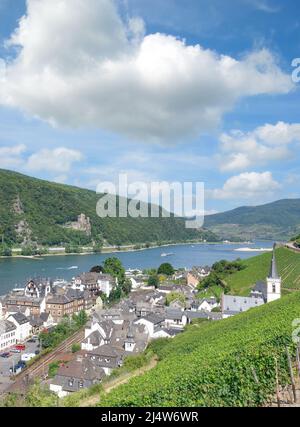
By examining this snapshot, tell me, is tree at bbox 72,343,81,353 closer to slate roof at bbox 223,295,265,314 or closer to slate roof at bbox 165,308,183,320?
slate roof at bbox 165,308,183,320

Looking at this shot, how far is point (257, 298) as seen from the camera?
3045cm

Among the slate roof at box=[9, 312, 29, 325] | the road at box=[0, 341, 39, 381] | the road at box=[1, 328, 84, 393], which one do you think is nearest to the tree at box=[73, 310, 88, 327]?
the road at box=[1, 328, 84, 393]

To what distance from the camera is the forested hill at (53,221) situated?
122 m

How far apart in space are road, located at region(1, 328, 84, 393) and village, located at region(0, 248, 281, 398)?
0.08 meters

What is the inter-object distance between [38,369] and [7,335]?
9.05 meters

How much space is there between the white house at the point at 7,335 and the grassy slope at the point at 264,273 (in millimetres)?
21750

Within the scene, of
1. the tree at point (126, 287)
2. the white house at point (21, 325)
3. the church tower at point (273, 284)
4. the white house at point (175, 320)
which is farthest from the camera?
the tree at point (126, 287)

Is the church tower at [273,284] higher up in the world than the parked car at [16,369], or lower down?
higher up

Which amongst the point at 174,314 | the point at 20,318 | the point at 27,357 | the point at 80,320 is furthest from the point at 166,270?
the point at 27,357

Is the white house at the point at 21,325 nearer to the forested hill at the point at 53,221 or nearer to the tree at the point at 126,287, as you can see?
the tree at the point at 126,287

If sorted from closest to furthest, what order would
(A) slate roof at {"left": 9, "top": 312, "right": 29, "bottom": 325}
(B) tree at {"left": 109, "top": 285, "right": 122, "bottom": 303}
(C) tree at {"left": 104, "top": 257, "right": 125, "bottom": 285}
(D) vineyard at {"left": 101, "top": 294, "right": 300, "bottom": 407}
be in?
(D) vineyard at {"left": 101, "top": 294, "right": 300, "bottom": 407} < (A) slate roof at {"left": 9, "top": 312, "right": 29, "bottom": 325} < (B) tree at {"left": 109, "top": 285, "right": 122, "bottom": 303} < (C) tree at {"left": 104, "top": 257, "right": 125, "bottom": 285}

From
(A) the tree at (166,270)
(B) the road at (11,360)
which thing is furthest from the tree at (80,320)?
(A) the tree at (166,270)

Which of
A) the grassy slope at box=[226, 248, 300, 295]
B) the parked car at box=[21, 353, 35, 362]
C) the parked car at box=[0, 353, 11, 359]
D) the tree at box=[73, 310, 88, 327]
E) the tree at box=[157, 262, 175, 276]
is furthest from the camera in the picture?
Answer: the tree at box=[157, 262, 175, 276]

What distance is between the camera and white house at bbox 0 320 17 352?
29906 mm
